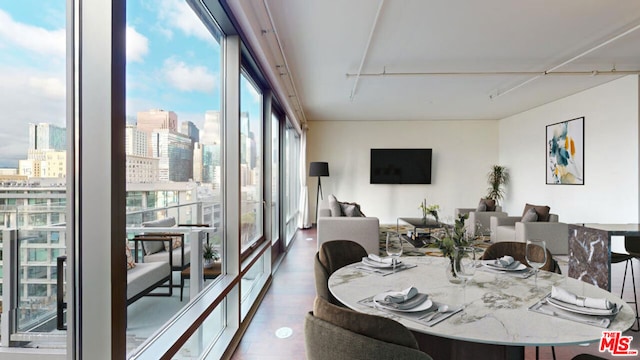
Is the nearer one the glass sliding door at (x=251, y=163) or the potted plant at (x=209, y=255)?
the potted plant at (x=209, y=255)

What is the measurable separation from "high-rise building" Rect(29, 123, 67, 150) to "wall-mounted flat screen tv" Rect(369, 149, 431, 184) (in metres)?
7.59

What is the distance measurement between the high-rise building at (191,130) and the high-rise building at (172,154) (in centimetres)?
4

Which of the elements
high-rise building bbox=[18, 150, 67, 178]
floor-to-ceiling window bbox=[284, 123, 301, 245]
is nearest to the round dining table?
high-rise building bbox=[18, 150, 67, 178]

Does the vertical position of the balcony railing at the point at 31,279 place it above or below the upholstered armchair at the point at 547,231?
above

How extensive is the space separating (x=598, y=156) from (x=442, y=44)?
3.68 m

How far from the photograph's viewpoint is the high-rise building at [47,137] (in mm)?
965

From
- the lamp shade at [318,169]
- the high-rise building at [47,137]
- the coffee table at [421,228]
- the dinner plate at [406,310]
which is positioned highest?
the lamp shade at [318,169]

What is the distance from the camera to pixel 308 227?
26.0 ft

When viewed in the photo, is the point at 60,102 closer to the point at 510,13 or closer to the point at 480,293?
the point at 480,293

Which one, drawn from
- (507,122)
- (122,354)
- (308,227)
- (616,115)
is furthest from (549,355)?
(507,122)

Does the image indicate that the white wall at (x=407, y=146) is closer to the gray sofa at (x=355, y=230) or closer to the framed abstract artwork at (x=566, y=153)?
the framed abstract artwork at (x=566, y=153)

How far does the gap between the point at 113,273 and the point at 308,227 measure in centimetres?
694

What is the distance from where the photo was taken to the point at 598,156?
5.20 m

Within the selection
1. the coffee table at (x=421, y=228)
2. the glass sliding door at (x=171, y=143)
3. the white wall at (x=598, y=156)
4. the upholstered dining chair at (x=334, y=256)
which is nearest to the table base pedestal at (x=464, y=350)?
the upholstered dining chair at (x=334, y=256)
